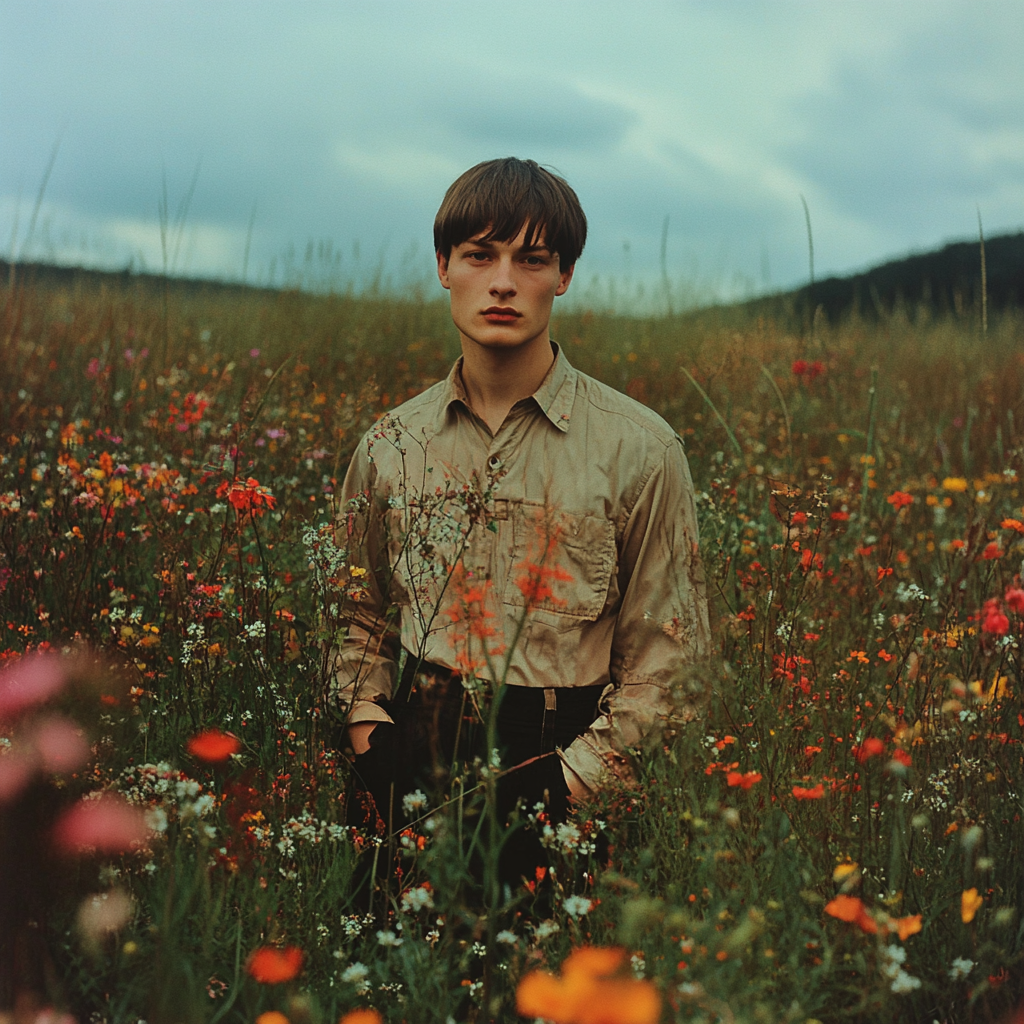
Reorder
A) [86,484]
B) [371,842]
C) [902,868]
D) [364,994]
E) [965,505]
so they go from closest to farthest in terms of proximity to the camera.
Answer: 1. [364,994]
2. [902,868]
3. [371,842]
4. [86,484]
5. [965,505]

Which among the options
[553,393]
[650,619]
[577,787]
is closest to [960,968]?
[577,787]

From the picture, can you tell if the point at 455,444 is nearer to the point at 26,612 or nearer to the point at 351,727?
the point at 351,727

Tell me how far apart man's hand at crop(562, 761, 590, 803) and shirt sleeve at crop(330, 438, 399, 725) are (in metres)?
0.52

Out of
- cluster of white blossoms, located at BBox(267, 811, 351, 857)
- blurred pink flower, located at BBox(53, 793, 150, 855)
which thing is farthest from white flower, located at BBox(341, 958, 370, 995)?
blurred pink flower, located at BBox(53, 793, 150, 855)

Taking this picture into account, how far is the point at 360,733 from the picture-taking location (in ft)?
8.18

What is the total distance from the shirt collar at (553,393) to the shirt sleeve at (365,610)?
290mm

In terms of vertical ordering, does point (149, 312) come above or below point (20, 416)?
above

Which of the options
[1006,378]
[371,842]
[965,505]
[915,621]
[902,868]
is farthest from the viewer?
[1006,378]

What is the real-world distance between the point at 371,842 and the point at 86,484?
1811 millimetres

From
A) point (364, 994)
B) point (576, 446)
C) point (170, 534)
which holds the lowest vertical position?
point (364, 994)

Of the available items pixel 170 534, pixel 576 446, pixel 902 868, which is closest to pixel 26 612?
pixel 170 534

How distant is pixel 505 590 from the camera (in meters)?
2.47

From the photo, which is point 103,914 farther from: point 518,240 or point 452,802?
point 518,240

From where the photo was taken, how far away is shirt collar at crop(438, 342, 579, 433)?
8.50 feet
